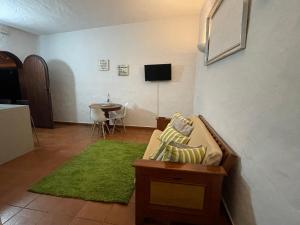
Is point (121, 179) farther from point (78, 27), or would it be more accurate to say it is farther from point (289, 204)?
point (78, 27)

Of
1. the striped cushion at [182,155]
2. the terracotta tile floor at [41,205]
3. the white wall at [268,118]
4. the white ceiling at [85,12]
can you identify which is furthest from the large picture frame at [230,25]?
the terracotta tile floor at [41,205]

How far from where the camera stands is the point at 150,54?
4371mm

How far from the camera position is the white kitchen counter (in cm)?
278

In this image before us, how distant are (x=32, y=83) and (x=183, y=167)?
5111 mm

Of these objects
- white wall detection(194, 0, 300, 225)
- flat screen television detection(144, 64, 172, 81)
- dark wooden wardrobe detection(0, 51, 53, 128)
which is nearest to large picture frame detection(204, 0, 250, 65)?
white wall detection(194, 0, 300, 225)

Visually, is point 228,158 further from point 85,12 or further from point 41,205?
point 85,12

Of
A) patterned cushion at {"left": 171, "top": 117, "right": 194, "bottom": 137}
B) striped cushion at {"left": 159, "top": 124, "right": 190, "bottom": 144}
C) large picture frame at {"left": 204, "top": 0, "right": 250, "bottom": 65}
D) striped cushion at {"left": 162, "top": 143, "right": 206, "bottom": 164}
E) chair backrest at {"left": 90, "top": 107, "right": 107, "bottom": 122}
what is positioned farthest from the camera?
chair backrest at {"left": 90, "top": 107, "right": 107, "bottom": 122}

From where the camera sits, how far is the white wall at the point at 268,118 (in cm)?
79

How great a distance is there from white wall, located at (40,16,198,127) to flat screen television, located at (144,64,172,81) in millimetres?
160

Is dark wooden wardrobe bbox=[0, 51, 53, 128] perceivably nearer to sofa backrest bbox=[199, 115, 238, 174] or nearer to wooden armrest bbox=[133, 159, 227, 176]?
wooden armrest bbox=[133, 159, 227, 176]

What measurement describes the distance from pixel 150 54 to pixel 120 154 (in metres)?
2.68

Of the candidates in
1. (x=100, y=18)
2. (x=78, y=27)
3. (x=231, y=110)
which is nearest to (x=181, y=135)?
(x=231, y=110)

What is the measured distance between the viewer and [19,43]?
466 cm

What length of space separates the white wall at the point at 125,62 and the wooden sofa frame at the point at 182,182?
3037 millimetres
